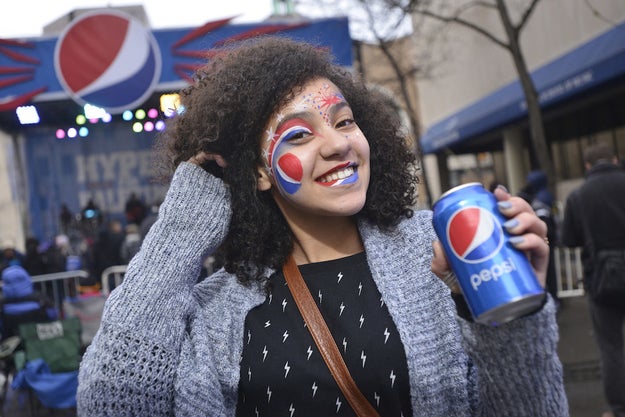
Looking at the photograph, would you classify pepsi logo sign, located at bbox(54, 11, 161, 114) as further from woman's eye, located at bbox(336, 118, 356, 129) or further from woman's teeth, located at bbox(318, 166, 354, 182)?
woman's teeth, located at bbox(318, 166, 354, 182)

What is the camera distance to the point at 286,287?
6.37 ft

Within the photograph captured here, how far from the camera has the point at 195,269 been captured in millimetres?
1914

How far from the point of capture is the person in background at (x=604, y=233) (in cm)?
452

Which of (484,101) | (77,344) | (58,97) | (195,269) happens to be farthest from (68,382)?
(484,101)

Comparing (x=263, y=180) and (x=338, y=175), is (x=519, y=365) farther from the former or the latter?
(x=263, y=180)

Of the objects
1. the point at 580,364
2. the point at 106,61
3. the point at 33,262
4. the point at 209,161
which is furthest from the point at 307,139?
the point at 33,262

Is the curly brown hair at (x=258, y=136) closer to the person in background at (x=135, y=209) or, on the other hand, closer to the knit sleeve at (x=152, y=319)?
the knit sleeve at (x=152, y=319)

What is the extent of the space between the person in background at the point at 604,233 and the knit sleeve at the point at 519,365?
10.7 feet

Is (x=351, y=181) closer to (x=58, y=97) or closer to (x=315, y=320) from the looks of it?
(x=315, y=320)

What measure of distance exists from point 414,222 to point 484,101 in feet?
54.2

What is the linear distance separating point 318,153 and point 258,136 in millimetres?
231

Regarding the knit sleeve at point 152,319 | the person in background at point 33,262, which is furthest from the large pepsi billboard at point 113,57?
the knit sleeve at point 152,319

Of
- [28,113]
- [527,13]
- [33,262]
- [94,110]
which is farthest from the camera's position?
[527,13]

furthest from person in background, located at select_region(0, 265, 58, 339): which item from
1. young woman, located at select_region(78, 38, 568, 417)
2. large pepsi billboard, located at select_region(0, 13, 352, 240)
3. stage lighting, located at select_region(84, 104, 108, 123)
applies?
young woman, located at select_region(78, 38, 568, 417)
